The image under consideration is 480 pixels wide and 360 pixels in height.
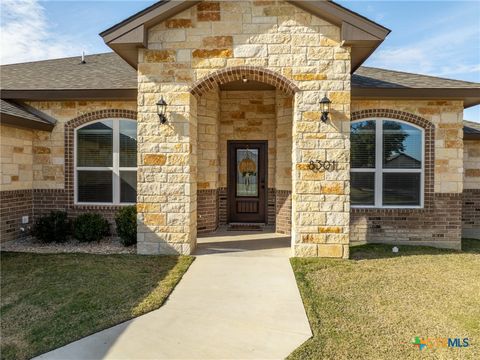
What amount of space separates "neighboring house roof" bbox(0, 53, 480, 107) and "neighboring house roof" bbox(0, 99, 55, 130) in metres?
0.29

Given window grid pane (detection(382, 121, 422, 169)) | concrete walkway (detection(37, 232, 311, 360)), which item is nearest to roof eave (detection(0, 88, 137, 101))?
concrete walkway (detection(37, 232, 311, 360))

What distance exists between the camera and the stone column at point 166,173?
6.08m

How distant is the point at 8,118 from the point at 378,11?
9848 mm

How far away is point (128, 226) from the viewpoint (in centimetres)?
669

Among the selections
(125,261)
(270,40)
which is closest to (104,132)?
(125,261)

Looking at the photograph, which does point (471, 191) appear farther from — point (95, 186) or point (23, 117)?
point (23, 117)

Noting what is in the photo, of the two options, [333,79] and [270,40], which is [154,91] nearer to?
[270,40]

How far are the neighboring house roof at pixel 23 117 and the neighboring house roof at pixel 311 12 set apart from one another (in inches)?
111

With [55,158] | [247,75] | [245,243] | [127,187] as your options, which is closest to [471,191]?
[245,243]

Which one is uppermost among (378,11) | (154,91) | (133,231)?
(378,11)

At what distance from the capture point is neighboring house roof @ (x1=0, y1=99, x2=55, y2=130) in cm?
664

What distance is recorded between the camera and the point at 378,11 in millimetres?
8828

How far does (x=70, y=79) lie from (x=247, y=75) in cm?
519

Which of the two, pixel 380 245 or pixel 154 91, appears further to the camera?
pixel 380 245
